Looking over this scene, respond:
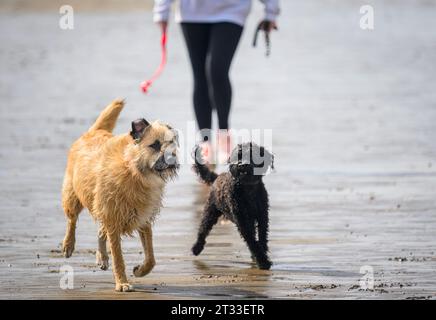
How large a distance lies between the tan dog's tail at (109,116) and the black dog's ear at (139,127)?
3.88 feet

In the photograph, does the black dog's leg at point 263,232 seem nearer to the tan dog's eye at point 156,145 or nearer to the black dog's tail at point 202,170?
the black dog's tail at point 202,170

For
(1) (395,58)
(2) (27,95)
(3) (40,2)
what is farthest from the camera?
(3) (40,2)

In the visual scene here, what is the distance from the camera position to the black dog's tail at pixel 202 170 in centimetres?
882

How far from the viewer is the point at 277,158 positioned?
12.6m

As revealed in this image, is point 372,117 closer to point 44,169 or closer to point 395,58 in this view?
point 44,169

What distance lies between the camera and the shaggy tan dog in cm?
734

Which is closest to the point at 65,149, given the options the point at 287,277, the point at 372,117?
the point at 372,117

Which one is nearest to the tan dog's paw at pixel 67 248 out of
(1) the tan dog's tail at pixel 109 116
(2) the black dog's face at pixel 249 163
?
(1) the tan dog's tail at pixel 109 116

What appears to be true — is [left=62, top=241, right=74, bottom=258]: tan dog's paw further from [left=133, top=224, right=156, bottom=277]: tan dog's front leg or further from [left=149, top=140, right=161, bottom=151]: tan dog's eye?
[left=149, top=140, right=161, bottom=151]: tan dog's eye

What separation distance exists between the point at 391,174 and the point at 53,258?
13.8 ft

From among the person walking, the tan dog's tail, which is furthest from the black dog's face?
the person walking

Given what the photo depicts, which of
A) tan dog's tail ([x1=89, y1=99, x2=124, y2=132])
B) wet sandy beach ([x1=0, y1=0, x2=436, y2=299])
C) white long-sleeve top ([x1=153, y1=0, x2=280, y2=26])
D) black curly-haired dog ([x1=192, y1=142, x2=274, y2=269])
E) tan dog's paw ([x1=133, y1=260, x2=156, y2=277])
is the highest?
white long-sleeve top ([x1=153, y1=0, x2=280, y2=26])

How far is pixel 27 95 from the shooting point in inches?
731

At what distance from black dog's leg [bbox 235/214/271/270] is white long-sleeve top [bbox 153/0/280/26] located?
3.31 m
